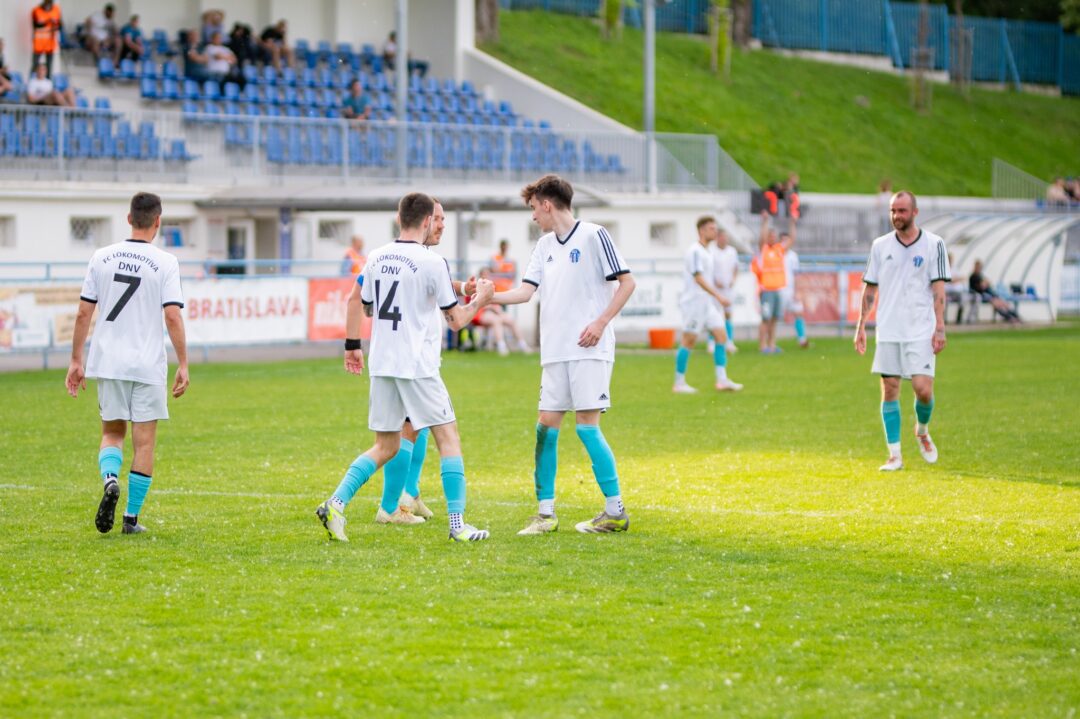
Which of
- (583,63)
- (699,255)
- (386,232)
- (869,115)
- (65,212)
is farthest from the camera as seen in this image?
(869,115)

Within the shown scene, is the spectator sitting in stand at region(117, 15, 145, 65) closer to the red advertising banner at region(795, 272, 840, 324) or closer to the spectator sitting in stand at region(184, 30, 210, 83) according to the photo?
the spectator sitting in stand at region(184, 30, 210, 83)

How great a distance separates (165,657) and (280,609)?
90cm

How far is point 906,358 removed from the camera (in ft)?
40.2

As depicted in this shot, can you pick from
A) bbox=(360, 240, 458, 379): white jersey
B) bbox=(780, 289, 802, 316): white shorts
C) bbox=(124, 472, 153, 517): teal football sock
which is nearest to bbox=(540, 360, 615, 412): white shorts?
bbox=(360, 240, 458, 379): white jersey

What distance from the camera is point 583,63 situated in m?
47.8

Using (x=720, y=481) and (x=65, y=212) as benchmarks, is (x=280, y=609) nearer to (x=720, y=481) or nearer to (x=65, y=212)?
(x=720, y=481)

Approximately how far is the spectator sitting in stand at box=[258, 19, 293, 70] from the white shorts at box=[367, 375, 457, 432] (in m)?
27.1

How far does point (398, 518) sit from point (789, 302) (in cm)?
1928

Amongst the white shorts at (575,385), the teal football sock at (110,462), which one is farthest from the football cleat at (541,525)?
the teal football sock at (110,462)

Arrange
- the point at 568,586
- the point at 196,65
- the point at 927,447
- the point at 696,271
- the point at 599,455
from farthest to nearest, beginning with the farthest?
the point at 196,65 < the point at 696,271 < the point at 927,447 < the point at 599,455 < the point at 568,586

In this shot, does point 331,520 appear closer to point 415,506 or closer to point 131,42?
point 415,506

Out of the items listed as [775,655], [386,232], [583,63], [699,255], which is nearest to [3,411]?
[699,255]

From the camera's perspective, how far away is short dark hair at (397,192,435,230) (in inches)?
348

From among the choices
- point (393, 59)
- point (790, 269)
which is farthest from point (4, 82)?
point (790, 269)
